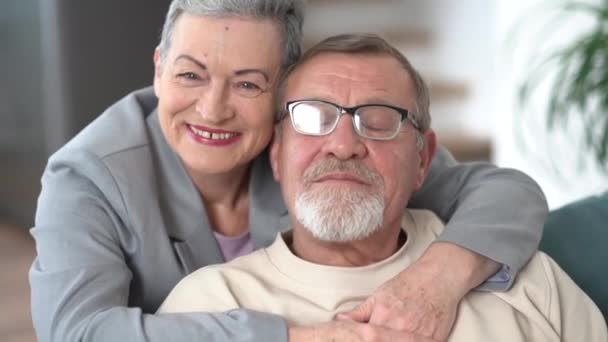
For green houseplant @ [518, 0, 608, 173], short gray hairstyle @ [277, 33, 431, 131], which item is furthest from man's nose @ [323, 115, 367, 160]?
green houseplant @ [518, 0, 608, 173]

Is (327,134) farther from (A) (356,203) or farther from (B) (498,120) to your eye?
(B) (498,120)

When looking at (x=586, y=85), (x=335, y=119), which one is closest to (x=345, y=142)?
(x=335, y=119)

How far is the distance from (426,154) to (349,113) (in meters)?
0.26

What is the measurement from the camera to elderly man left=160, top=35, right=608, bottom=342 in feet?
5.61

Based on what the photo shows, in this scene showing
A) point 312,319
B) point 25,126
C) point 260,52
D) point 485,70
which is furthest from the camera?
point 485,70

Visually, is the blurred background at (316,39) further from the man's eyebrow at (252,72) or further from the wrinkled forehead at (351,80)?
the man's eyebrow at (252,72)

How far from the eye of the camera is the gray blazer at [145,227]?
1582 millimetres

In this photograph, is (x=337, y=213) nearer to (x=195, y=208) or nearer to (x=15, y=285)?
(x=195, y=208)

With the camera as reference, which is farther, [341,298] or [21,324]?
[21,324]

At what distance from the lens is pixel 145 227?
1.80 meters

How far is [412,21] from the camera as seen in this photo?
5094 mm

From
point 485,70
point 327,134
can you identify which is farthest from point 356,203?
point 485,70

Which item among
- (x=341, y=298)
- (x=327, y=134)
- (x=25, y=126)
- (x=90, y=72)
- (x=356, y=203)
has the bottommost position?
(x=25, y=126)

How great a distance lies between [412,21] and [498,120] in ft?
3.03
